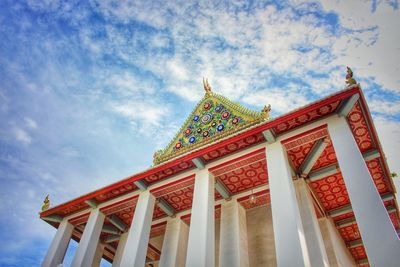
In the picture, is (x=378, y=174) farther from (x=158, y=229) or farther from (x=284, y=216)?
(x=158, y=229)

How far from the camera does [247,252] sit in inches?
368

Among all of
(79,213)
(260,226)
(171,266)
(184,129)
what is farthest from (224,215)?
(79,213)

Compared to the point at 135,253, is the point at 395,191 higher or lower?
higher

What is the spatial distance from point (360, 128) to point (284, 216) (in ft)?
11.3

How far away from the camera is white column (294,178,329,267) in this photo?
24.8 feet

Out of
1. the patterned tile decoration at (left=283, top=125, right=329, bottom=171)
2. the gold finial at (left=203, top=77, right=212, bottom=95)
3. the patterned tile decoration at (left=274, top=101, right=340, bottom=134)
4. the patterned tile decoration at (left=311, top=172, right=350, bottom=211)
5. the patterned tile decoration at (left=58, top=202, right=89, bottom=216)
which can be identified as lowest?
the patterned tile decoration at (left=58, top=202, right=89, bottom=216)

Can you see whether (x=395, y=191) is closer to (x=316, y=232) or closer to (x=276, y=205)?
(x=316, y=232)

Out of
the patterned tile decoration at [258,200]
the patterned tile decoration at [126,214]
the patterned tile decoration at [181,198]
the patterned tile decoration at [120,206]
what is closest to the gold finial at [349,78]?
the patterned tile decoration at [258,200]

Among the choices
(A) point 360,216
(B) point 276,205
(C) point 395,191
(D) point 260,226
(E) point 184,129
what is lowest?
(A) point 360,216

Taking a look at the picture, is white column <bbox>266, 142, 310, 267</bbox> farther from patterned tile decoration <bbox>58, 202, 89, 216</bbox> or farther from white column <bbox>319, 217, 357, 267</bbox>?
patterned tile decoration <bbox>58, 202, 89, 216</bbox>

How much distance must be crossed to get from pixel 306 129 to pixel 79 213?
8.95m

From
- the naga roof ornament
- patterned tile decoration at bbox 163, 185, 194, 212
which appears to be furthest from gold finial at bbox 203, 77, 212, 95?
patterned tile decoration at bbox 163, 185, 194, 212

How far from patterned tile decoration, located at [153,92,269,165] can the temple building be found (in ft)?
0.17

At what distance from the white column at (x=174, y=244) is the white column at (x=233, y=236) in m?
1.83
